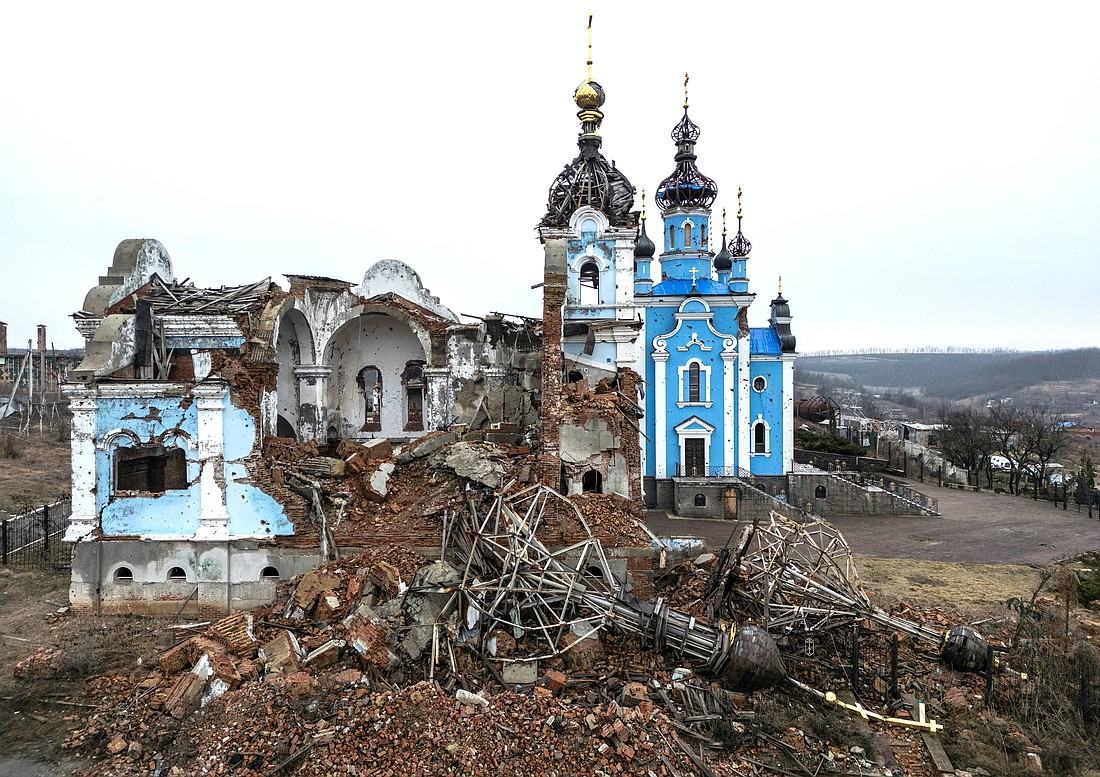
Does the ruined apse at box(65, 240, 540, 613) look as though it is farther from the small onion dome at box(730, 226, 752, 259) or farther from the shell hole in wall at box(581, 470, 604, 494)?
the small onion dome at box(730, 226, 752, 259)

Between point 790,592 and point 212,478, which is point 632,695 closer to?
point 790,592

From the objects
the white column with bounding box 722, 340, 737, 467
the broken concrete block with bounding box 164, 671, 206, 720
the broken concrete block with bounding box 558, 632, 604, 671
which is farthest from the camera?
the white column with bounding box 722, 340, 737, 467

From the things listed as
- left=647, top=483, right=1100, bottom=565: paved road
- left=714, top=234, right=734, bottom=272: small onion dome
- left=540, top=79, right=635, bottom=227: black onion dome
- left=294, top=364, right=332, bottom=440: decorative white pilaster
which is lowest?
left=647, top=483, right=1100, bottom=565: paved road

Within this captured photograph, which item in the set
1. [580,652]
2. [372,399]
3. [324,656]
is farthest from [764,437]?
[324,656]

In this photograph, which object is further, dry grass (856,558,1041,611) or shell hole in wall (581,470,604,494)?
dry grass (856,558,1041,611)

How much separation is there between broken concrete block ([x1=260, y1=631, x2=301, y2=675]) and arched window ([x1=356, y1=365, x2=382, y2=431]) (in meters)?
11.0

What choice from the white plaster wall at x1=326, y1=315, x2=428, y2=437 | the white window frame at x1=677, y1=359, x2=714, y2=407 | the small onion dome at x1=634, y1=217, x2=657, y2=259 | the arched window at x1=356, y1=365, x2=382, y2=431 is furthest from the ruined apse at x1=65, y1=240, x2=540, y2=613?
the small onion dome at x1=634, y1=217, x2=657, y2=259

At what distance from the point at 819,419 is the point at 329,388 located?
158ft

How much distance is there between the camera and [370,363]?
20.9m

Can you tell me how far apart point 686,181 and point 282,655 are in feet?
96.6

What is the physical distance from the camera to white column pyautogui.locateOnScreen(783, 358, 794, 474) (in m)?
29.2

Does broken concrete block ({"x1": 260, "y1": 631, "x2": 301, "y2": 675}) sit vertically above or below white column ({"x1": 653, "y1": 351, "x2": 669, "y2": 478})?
below

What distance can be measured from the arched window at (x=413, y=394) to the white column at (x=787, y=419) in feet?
62.0

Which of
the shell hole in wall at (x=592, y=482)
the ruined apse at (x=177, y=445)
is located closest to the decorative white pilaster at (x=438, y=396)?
the ruined apse at (x=177, y=445)
